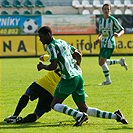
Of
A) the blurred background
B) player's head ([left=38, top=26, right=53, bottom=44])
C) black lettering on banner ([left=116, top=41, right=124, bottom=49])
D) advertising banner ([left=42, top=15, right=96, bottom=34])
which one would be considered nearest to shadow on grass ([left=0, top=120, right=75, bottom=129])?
player's head ([left=38, top=26, right=53, bottom=44])

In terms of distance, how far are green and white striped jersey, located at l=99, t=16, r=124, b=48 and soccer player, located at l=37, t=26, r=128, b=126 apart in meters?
7.17

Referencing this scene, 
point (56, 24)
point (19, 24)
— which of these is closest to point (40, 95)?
point (19, 24)

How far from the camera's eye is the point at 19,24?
38.8 metres

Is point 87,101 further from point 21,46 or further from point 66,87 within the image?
point 21,46

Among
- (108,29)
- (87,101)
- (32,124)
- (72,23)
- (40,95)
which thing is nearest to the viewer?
(32,124)

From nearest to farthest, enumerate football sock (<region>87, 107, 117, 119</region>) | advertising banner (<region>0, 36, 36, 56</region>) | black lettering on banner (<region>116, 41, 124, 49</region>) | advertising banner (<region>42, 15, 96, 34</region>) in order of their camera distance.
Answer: football sock (<region>87, 107, 117, 119</region>), advertising banner (<region>0, 36, 36, 56</region>), black lettering on banner (<region>116, 41, 124, 49</region>), advertising banner (<region>42, 15, 96, 34</region>)

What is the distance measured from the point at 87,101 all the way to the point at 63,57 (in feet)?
12.1

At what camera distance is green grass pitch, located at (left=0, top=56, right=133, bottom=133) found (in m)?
8.45

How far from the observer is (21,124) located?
29.6 feet

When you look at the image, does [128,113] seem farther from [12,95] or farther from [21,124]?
[12,95]

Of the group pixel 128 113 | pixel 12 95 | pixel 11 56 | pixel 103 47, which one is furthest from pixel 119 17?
pixel 128 113

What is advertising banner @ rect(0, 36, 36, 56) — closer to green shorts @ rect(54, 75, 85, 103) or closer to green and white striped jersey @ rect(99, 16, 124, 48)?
Result: green and white striped jersey @ rect(99, 16, 124, 48)

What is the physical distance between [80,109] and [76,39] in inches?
870

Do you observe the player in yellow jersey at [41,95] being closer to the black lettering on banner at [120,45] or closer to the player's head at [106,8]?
the player's head at [106,8]
